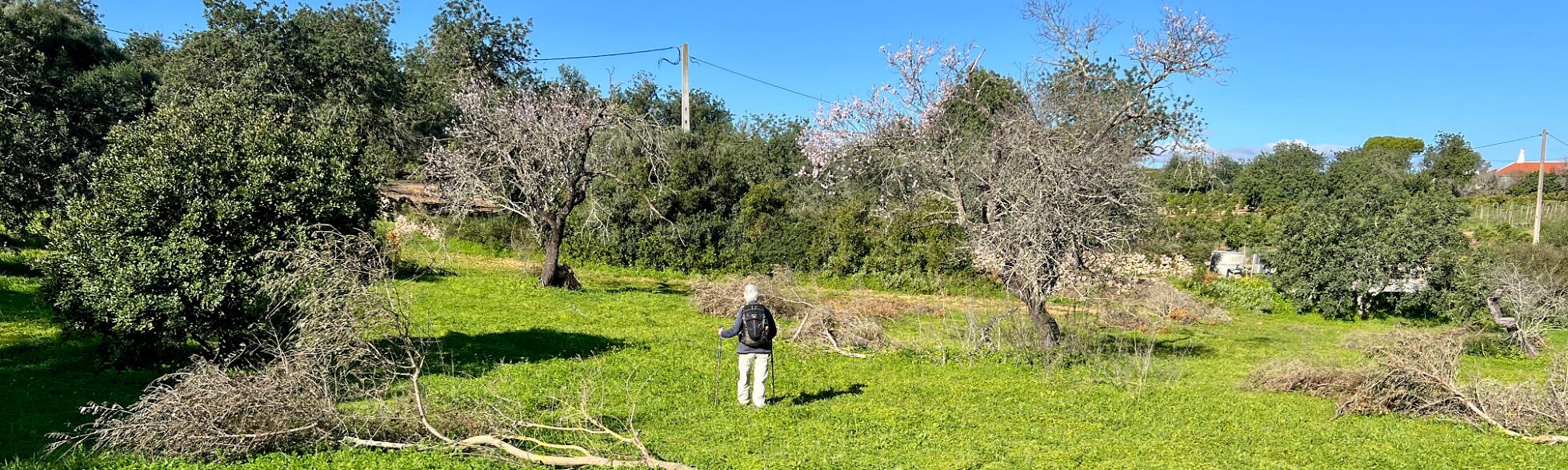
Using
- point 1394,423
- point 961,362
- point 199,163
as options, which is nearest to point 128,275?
point 199,163

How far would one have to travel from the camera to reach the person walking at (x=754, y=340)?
9406 millimetres

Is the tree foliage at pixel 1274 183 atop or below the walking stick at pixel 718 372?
atop

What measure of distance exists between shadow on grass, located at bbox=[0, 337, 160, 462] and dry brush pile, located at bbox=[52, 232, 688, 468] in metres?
0.29

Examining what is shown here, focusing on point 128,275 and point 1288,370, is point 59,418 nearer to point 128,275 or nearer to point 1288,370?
point 128,275

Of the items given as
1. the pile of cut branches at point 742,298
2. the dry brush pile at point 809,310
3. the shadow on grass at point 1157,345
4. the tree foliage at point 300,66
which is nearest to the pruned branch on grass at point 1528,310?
the shadow on grass at point 1157,345

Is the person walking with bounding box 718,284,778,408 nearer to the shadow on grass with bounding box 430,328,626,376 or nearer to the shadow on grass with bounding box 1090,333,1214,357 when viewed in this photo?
the shadow on grass with bounding box 430,328,626,376

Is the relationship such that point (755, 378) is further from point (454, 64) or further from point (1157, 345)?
point (454, 64)

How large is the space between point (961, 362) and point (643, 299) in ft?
28.9

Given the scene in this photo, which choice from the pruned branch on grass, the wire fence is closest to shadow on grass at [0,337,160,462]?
the pruned branch on grass

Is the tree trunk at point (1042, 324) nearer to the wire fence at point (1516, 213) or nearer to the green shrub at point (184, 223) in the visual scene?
the green shrub at point (184, 223)

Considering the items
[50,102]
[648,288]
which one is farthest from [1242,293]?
[50,102]

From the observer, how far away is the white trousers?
31.2 feet

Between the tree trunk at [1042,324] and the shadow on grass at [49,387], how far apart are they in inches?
464

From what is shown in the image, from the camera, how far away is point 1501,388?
9797mm
